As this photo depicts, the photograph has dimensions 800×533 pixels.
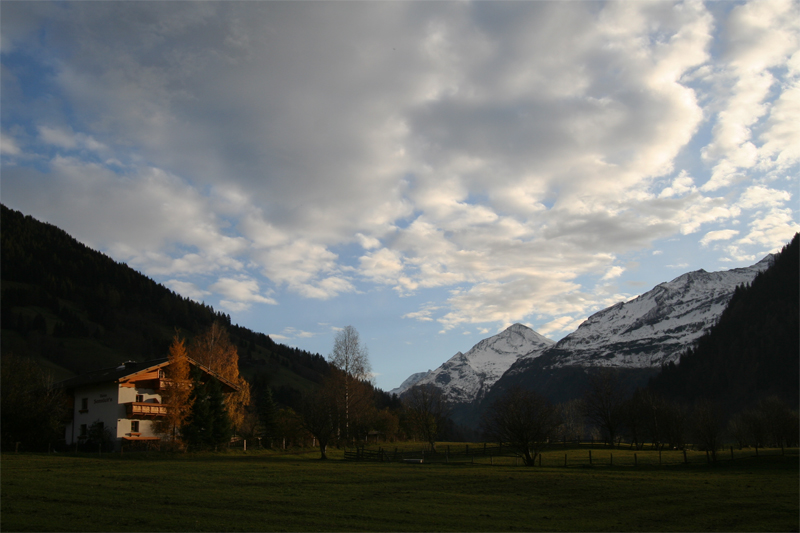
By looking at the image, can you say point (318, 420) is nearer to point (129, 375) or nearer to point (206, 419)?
point (206, 419)

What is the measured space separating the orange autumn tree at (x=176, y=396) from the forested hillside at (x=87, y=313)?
7691 cm

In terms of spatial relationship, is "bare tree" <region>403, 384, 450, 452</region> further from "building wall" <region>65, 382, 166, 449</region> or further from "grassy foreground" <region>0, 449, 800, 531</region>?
"grassy foreground" <region>0, 449, 800, 531</region>

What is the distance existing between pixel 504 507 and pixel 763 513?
37.6 ft

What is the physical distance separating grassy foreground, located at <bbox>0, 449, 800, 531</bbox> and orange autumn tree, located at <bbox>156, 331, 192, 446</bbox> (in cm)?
1452

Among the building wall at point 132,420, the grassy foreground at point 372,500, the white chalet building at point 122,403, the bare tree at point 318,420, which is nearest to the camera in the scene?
the grassy foreground at point 372,500

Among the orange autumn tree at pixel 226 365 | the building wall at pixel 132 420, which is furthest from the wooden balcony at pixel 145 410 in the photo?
the orange autumn tree at pixel 226 365

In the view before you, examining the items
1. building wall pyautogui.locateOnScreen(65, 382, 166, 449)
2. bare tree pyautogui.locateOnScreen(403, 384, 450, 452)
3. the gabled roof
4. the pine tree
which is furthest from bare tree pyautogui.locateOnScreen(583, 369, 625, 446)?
building wall pyautogui.locateOnScreen(65, 382, 166, 449)

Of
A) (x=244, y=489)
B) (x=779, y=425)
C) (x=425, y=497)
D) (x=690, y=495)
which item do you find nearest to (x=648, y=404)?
(x=779, y=425)

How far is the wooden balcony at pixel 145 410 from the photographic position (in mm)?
50812

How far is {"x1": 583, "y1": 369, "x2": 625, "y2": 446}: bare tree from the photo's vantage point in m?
88.6

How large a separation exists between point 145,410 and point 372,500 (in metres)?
38.2

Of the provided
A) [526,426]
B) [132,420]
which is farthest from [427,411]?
[132,420]

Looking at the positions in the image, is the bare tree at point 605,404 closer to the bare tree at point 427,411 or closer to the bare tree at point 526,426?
the bare tree at point 427,411

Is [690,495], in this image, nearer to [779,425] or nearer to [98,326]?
[779,425]
